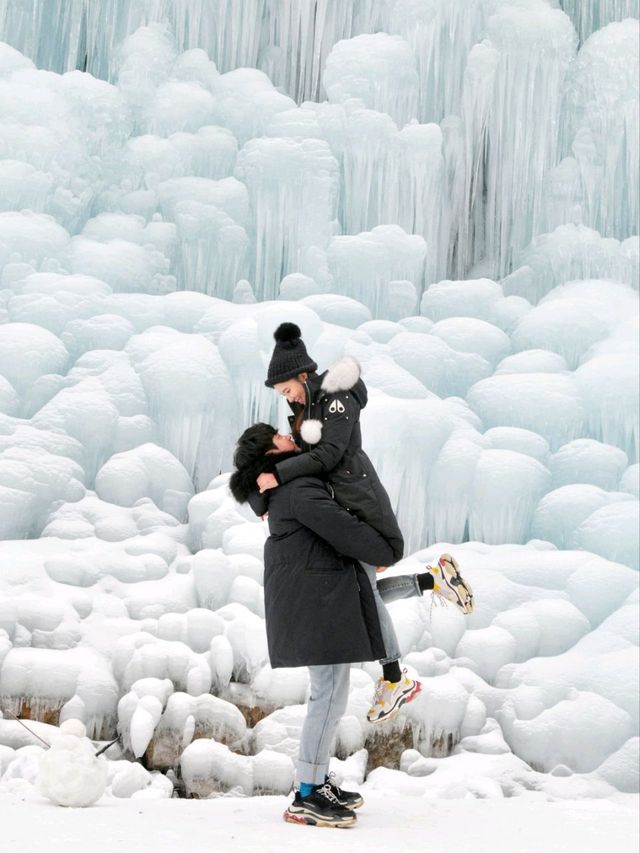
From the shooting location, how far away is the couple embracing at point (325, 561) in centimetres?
233

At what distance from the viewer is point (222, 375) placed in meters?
4.88

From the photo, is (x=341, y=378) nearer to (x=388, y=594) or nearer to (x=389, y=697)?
(x=388, y=594)

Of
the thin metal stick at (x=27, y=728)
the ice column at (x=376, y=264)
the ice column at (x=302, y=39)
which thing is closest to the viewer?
the thin metal stick at (x=27, y=728)

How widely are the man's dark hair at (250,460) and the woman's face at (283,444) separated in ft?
0.03

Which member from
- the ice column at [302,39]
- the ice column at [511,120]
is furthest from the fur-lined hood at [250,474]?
the ice column at [302,39]

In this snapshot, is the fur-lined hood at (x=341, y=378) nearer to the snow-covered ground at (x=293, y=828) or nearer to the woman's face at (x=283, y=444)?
the woman's face at (x=283, y=444)

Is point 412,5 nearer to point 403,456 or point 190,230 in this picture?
point 190,230

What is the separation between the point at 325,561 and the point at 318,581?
5 cm

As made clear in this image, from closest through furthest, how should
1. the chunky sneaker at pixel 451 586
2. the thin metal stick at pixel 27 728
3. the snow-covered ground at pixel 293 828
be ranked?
1. the snow-covered ground at pixel 293 828
2. the chunky sneaker at pixel 451 586
3. the thin metal stick at pixel 27 728

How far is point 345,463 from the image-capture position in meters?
2.51

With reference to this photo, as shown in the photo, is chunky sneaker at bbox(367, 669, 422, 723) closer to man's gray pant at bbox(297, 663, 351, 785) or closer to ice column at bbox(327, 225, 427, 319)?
man's gray pant at bbox(297, 663, 351, 785)

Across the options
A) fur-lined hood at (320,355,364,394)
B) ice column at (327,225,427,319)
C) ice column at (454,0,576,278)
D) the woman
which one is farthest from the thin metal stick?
ice column at (454,0,576,278)

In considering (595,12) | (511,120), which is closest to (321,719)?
(511,120)

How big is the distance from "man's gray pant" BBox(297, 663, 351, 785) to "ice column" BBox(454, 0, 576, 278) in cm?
378
